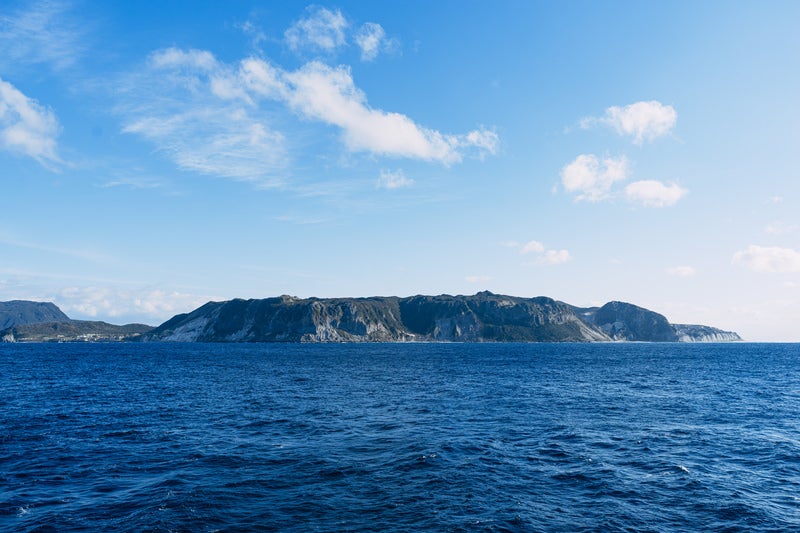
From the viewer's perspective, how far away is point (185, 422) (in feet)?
194

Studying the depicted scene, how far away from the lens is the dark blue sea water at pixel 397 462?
30453 millimetres

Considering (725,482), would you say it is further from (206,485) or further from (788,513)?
(206,485)

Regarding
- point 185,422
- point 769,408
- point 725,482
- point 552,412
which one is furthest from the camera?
point 769,408

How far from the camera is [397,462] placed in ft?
137

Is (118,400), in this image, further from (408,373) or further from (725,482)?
(725,482)

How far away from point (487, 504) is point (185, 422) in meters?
42.2

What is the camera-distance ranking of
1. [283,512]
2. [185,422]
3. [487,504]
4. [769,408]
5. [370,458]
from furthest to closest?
[769,408], [185,422], [370,458], [487,504], [283,512]

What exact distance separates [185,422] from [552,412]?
48.7 m

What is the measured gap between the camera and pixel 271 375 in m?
120

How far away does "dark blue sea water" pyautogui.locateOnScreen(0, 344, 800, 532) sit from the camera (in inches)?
1199

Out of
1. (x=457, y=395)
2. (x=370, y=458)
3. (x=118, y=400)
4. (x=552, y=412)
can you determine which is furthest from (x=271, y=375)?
(x=370, y=458)

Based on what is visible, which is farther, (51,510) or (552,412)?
(552,412)

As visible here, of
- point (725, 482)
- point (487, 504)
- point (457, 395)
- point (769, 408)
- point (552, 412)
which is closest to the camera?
point (487, 504)

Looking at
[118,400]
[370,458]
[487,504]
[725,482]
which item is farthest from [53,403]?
[725,482]
